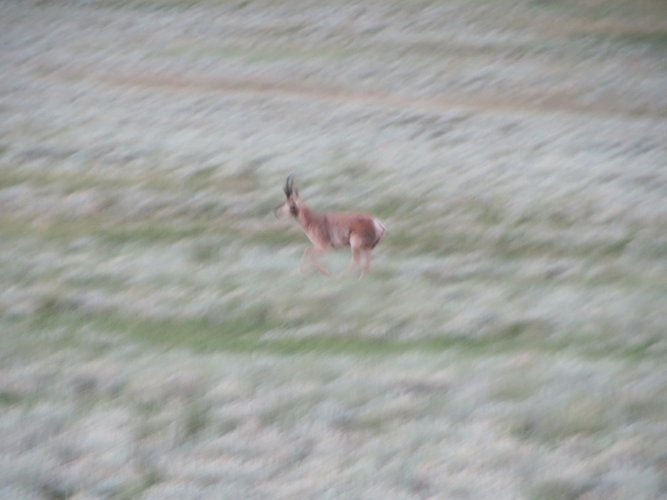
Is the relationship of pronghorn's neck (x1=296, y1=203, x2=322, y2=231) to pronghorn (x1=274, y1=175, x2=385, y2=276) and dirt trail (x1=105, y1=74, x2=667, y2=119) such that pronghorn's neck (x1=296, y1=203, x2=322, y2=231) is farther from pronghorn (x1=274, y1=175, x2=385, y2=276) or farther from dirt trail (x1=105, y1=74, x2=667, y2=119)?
dirt trail (x1=105, y1=74, x2=667, y2=119)

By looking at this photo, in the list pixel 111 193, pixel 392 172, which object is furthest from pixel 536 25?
pixel 111 193

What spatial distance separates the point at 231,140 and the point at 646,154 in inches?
10.2

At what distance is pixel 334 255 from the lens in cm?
55

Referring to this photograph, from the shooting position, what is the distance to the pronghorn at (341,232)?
1.78 ft

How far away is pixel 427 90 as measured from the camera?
0.72 m

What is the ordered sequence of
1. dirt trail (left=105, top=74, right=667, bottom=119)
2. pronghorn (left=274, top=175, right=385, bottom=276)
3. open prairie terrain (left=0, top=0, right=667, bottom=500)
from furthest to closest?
dirt trail (left=105, top=74, right=667, bottom=119) < pronghorn (left=274, top=175, right=385, bottom=276) < open prairie terrain (left=0, top=0, right=667, bottom=500)

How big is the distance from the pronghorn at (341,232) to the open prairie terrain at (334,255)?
0.01m

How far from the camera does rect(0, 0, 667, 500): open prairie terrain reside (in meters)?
0.44

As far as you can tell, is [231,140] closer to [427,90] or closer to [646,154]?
[427,90]

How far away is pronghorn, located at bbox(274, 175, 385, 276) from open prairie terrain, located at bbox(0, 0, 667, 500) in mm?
11

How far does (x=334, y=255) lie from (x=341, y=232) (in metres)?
0.02

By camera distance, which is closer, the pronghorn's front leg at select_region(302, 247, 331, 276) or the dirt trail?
the pronghorn's front leg at select_region(302, 247, 331, 276)

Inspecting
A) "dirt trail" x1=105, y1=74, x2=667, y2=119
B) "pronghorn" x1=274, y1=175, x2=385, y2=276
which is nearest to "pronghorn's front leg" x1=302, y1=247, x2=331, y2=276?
"pronghorn" x1=274, y1=175, x2=385, y2=276

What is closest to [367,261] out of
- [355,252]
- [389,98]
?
[355,252]
